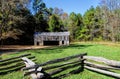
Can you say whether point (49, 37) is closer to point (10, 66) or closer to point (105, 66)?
point (10, 66)

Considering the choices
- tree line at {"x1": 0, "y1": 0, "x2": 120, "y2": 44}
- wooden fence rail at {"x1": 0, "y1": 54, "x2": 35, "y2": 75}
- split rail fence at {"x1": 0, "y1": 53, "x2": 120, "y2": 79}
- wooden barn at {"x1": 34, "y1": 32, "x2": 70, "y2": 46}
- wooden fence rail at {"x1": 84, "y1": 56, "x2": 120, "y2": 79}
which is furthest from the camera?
wooden barn at {"x1": 34, "y1": 32, "x2": 70, "y2": 46}

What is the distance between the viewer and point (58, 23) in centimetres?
4462

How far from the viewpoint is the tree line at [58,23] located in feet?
103

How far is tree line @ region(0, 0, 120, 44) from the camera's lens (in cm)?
3133

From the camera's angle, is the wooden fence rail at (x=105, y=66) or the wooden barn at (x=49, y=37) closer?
the wooden fence rail at (x=105, y=66)

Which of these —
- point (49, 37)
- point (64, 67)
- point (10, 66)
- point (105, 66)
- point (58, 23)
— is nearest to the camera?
point (105, 66)

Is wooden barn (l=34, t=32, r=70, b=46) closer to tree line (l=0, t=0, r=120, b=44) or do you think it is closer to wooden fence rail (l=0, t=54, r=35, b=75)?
tree line (l=0, t=0, r=120, b=44)

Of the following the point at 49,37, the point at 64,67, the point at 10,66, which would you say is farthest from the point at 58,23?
the point at 64,67

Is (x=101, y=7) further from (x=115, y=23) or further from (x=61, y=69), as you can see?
(x=61, y=69)

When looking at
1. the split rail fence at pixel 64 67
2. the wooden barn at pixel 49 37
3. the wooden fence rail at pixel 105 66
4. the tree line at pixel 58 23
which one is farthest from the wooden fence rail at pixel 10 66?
the wooden barn at pixel 49 37

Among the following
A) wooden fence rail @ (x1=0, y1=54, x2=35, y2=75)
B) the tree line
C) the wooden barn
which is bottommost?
wooden fence rail @ (x1=0, y1=54, x2=35, y2=75)

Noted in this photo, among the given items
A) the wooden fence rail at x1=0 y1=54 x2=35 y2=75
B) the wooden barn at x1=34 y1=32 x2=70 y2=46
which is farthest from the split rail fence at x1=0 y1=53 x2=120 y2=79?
the wooden barn at x1=34 y1=32 x2=70 y2=46

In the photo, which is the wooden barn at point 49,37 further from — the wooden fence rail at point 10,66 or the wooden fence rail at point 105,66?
the wooden fence rail at point 105,66

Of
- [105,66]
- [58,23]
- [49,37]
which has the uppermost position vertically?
[58,23]
